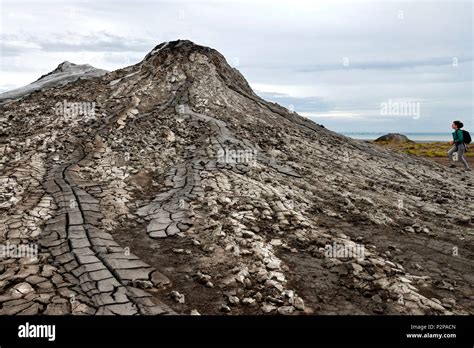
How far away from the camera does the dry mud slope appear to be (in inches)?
271

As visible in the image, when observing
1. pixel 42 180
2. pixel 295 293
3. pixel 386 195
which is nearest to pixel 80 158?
pixel 42 180

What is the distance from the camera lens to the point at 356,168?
17.6 metres

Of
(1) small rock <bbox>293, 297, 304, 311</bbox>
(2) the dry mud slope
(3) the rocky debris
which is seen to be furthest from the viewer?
(3) the rocky debris

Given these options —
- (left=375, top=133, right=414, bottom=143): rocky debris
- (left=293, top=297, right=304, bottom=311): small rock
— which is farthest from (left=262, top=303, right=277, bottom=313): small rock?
(left=375, top=133, right=414, bottom=143): rocky debris

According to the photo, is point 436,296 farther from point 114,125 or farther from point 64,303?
point 114,125

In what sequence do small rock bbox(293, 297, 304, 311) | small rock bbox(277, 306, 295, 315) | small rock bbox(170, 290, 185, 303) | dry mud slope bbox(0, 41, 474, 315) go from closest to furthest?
small rock bbox(277, 306, 295, 315) → small rock bbox(293, 297, 304, 311) → small rock bbox(170, 290, 185, 303) → dry mud slope bbox(0, 41, 474, 315)

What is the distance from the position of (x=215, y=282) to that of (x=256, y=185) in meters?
5.76

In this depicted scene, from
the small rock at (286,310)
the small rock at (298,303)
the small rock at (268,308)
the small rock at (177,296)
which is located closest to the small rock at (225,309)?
the small rock at (268,308)

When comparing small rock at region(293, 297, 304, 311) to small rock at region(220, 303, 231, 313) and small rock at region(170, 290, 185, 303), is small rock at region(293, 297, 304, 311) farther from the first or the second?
small rock at region(170, 290, 185, 303)

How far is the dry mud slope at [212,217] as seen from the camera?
271 inches

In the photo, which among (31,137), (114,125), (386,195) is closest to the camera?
(386,195)

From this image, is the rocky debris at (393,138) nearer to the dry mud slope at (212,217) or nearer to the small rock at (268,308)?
the dry mud slope at (212,217)

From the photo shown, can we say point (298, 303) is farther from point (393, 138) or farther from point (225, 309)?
point (393, 138)

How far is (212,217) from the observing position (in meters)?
10.2
